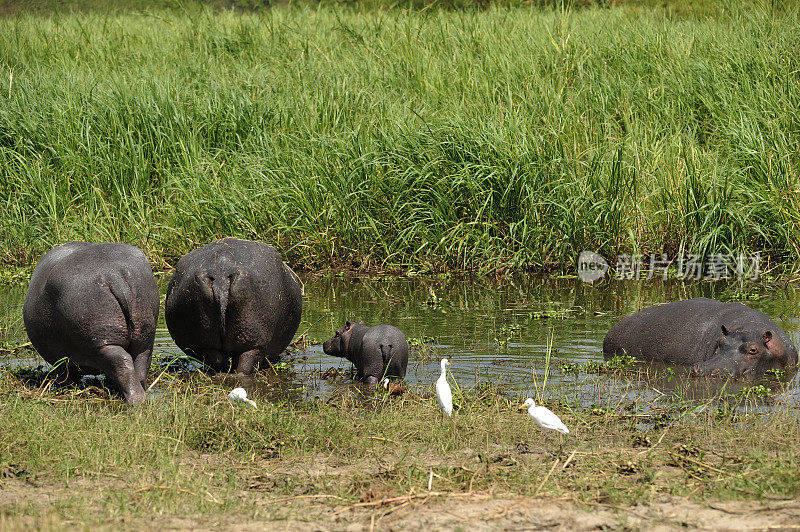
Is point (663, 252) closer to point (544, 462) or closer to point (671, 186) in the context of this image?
point (671, 186)

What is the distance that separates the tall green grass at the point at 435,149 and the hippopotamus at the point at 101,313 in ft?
13.2

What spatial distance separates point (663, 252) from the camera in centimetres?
917

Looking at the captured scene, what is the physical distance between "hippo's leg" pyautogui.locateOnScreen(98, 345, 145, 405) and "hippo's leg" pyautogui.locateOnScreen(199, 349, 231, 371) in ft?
2.87

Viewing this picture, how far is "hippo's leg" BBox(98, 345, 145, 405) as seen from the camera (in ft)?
16.9

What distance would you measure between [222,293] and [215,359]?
540 millimetres

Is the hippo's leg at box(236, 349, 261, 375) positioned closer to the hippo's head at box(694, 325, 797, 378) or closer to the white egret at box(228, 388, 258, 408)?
the white egret at box(228, 388, 258, 408)

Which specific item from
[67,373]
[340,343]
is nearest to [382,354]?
[340,343]

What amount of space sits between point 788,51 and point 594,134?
305 cm

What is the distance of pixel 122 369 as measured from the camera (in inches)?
204

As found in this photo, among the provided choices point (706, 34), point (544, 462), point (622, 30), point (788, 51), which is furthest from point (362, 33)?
point (544, 462)

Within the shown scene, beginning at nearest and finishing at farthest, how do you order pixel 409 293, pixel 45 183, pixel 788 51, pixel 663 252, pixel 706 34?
pixel 409 293, pixel 663 252, pixel 45 183, pixel 788 51, pixel 706 34

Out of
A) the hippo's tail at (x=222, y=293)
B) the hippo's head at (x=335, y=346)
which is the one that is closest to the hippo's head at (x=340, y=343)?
the hippo's head at (x=335, y=346)

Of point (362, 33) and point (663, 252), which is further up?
point (362, 33)

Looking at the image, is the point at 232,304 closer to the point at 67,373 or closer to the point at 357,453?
the point at 67,373
